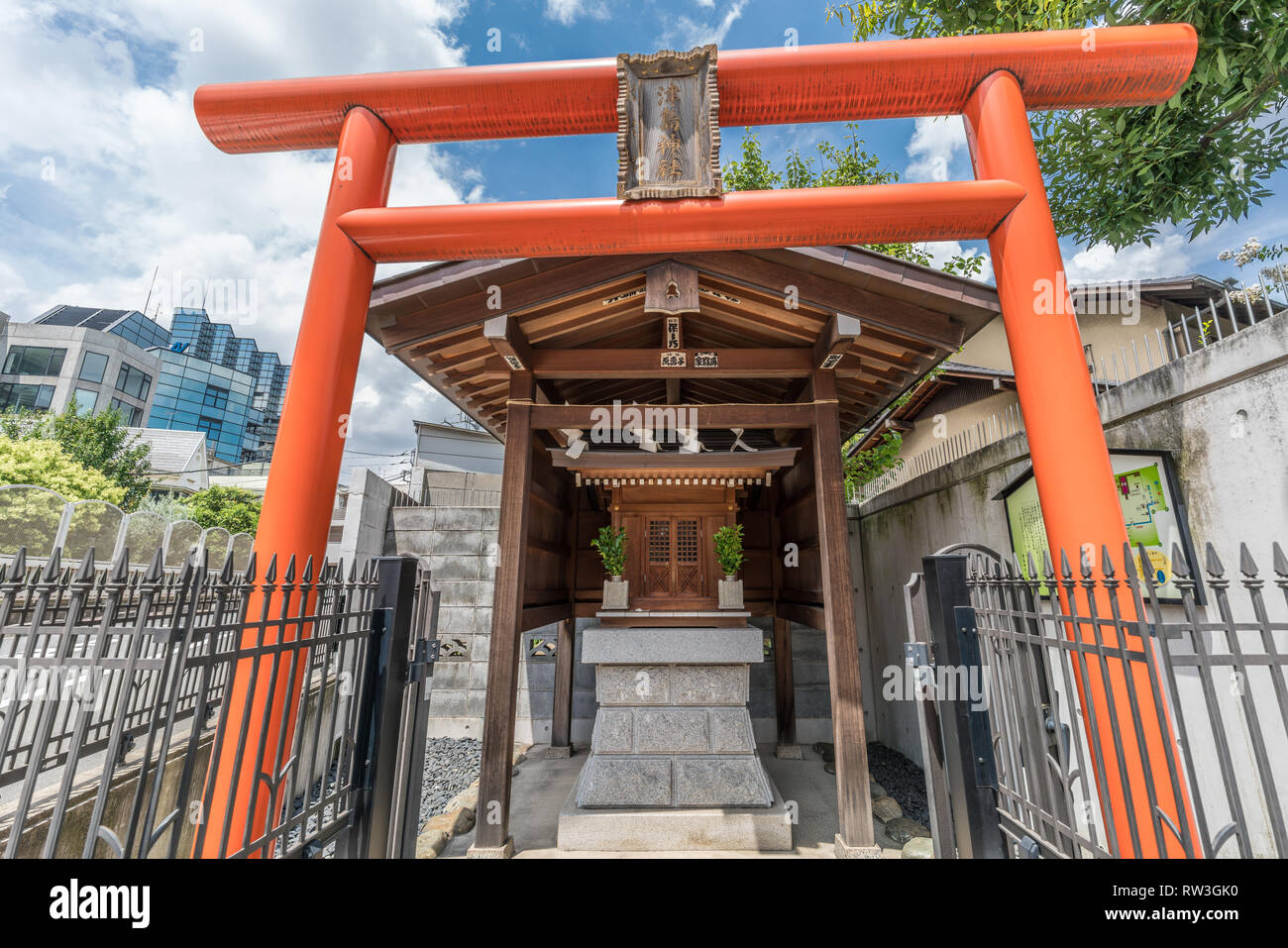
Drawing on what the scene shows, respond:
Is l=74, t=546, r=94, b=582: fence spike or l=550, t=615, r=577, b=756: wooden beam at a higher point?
l=74, t=546, r=94, b=582: fence spike

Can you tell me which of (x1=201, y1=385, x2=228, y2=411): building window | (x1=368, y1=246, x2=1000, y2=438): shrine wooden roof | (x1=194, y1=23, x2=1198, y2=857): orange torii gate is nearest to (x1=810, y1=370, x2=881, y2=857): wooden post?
(x1=368, y1=246, x2=1000, y2=438): shrine wooden roof

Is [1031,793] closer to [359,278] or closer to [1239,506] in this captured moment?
[1239,506]

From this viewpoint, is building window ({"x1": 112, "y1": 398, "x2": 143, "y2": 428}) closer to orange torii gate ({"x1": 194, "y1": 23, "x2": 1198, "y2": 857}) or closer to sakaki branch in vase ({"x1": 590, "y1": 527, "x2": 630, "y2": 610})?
sakaki branch in vase ({"x1": 590, "y1": 527, "x2": 630, "y2": 610})

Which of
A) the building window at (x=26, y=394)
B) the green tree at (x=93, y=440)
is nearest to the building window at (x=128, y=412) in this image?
the building window at (x=26, y=394)

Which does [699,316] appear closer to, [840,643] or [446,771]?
[840,643]

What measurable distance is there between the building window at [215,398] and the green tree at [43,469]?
57.8 meters

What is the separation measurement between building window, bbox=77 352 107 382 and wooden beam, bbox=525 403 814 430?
132 ft

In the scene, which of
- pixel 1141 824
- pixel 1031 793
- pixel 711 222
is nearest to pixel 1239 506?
pixel 1141 824

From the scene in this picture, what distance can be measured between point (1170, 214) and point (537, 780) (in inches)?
395

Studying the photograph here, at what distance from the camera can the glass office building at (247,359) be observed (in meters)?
73.1

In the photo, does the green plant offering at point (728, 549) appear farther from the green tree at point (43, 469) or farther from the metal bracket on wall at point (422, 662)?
the green tree at point (43, 469)

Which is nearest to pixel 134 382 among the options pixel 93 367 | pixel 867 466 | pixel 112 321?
pixel 93 367

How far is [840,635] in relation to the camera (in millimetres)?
5430

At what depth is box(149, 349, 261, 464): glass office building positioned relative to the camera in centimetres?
5828
